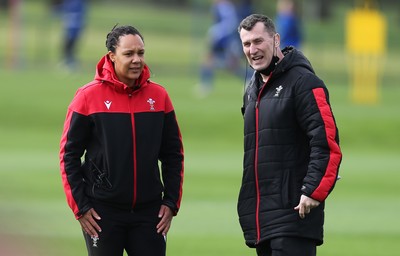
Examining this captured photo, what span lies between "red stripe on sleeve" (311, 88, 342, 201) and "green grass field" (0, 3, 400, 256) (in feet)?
6.52

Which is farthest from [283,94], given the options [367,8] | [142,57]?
[367,8]

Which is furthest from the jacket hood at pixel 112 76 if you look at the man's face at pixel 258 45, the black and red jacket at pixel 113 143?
the man's face at pixel 258 45

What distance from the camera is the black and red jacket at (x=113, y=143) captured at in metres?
7.90

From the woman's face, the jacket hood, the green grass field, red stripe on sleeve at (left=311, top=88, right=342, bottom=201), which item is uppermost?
the woman's face

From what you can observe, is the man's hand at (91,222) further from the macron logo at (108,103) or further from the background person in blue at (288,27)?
the background person in blue at (288,27)

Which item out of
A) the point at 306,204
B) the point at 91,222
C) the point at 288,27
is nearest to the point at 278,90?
the point at 306,204

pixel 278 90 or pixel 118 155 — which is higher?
pixel 278 90

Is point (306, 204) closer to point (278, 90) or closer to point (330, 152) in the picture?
point (330, 152)

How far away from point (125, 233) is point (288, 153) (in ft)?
3.92

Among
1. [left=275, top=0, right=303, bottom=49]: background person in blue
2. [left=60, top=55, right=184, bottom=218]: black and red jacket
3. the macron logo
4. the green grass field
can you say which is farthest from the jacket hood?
[left=275, top=0, right=303, bottom=49]: background person in blue

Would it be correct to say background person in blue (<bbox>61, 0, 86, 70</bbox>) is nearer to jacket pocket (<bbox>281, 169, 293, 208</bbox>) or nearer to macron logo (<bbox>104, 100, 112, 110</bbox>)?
macron logo (<bbox>104, 100, 112, 110</bbox>)

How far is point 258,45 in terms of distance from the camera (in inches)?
308

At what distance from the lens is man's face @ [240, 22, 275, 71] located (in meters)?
7.81

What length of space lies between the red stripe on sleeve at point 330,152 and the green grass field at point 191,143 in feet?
6.52
